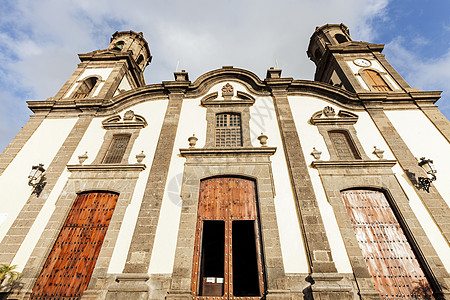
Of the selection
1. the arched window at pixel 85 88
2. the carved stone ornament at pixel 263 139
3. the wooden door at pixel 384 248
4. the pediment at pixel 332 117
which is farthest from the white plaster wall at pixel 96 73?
the wooden door at pixel 384 248

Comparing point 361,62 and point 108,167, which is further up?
point 361,62

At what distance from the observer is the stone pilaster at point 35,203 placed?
701 centimetres

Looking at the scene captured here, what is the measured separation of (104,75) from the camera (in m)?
13.9

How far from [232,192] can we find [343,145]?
5364 mm

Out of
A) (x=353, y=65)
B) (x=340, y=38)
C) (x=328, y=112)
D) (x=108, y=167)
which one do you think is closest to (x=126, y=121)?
(x=108, y=167)

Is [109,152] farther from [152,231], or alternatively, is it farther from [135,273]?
[135,273]

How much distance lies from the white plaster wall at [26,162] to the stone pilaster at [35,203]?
24 centimetres

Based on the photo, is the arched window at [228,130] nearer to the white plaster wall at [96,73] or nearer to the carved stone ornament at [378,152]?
the carved stone ornament at [378,152]

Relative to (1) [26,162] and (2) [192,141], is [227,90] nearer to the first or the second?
(2) [192,141]

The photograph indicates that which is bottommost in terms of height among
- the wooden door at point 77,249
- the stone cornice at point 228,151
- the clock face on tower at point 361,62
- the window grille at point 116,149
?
the wooden door at point 77,249

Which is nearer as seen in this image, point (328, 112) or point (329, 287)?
point (329, 287)

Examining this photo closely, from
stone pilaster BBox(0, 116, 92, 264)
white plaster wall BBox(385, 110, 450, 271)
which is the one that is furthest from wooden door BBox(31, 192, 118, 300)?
white plaster wall BBox(385, 110, 450, 271)

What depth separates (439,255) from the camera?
6.47 m

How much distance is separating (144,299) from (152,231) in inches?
72.2
